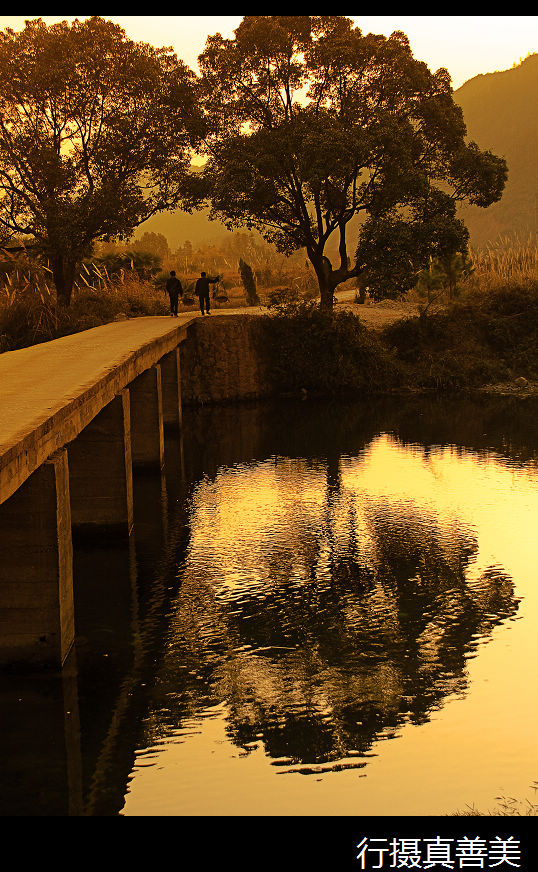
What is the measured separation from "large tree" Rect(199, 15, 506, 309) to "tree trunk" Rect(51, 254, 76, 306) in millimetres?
4255

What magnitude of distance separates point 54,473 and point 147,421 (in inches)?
350

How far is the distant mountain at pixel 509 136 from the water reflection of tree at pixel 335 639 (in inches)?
2867

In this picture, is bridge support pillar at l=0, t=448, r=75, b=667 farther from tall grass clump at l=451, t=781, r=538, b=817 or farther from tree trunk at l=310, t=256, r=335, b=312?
tree trunk at l=310, t=256, r=335, b=312

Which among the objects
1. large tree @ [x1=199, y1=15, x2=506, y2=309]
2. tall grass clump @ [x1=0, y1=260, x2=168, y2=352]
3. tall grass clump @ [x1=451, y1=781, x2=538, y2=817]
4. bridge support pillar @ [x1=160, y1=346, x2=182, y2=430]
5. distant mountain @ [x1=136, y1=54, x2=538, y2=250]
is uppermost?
distant mountain @ [x1=136, y1=54, x2=538, y2=250]

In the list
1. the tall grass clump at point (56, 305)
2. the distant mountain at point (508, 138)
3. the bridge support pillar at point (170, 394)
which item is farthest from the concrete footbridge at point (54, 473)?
the distant mountain at point (508, 138)

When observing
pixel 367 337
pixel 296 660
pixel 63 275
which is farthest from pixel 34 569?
pixel 63 275

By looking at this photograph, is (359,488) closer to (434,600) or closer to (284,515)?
(284,515)

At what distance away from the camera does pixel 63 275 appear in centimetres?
2861

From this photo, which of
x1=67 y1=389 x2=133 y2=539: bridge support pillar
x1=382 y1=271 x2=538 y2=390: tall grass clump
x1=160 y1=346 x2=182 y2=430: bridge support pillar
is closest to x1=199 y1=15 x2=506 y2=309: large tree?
x1=382 y1=271 x2=538 y2=390: tall grass clump

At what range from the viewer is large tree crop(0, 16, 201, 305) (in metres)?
26.9

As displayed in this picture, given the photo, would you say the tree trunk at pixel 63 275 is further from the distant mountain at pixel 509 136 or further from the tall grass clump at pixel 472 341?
the distant mountain at pixel 509 136

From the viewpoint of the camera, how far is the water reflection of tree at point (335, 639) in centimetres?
749

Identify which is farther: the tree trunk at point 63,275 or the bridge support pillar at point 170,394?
the tree trunk at point 63,275

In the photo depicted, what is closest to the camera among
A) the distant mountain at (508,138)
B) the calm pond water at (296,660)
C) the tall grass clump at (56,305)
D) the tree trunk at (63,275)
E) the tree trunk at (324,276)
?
the calm pond water at (296,660)
